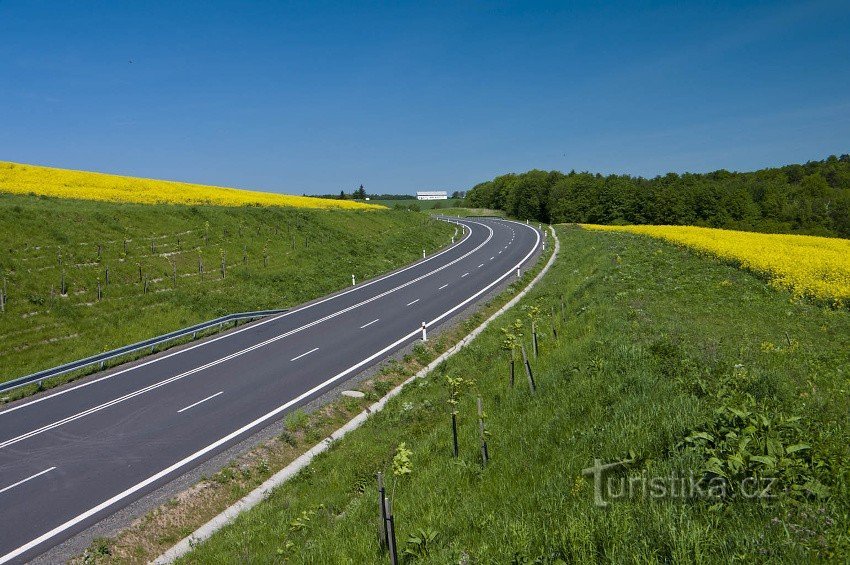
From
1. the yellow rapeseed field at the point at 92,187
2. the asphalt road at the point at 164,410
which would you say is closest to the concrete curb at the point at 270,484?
the asphalt road at the point at 164,410

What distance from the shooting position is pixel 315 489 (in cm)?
916

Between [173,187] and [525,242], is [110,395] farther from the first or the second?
[173,187]

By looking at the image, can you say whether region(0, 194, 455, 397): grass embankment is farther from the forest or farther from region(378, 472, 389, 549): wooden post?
the forest

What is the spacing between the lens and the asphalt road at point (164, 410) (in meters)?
9.40

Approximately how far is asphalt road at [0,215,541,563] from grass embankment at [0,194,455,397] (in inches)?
147

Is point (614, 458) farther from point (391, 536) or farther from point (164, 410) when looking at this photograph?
point (164, 410)

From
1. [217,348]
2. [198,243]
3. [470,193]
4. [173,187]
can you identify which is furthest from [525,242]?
[470,193]

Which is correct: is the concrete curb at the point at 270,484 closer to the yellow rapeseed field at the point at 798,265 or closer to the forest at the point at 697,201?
the yellow rapeseed field at the point at 798,265

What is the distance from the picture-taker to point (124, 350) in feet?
58.4

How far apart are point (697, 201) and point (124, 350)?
302 ft

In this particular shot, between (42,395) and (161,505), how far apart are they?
9.39m

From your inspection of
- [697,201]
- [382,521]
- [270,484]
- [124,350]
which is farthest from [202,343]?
[697,201]

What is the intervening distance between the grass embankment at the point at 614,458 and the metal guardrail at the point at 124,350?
37.8ft

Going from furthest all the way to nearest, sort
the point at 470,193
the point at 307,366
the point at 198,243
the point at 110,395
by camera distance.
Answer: the point at 470,193
the point at 198,243
the point at 307,366
the point at 110,395
